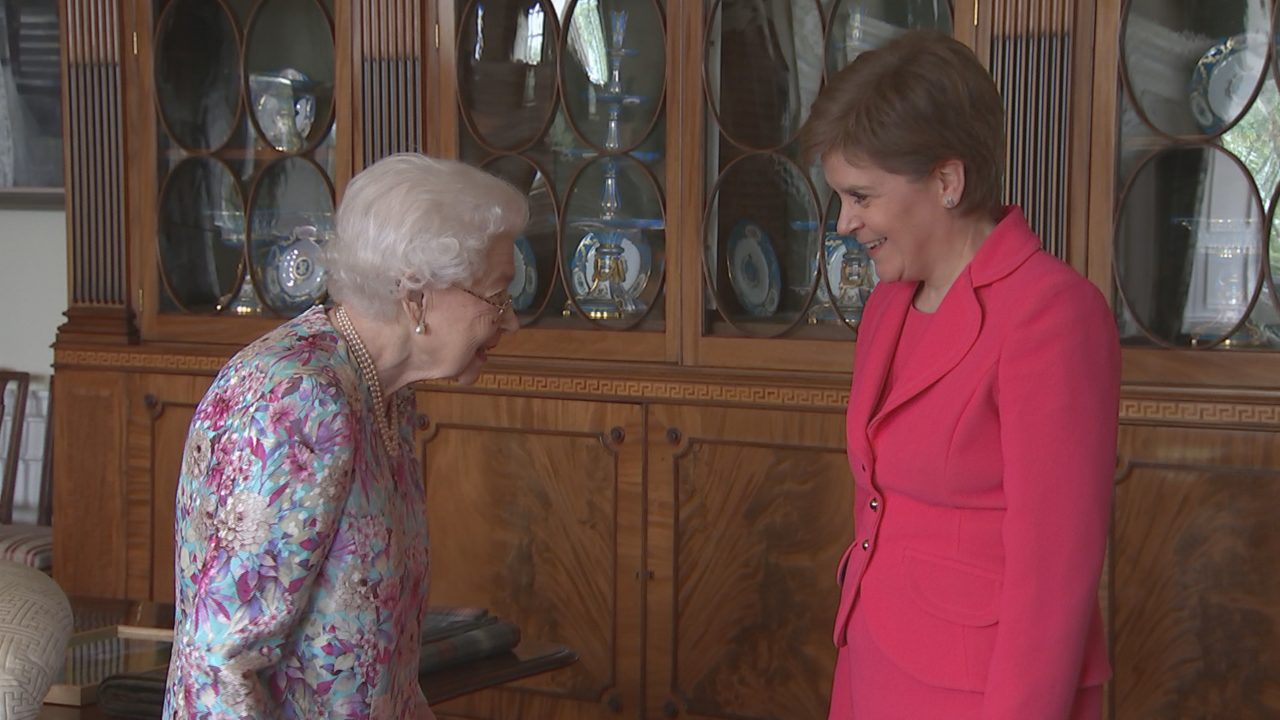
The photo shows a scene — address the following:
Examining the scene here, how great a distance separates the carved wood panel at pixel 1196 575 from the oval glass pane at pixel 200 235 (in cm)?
213

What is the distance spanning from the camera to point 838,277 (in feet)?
9.78

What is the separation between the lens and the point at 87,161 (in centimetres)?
354

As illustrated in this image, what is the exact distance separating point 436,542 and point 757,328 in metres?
0.90

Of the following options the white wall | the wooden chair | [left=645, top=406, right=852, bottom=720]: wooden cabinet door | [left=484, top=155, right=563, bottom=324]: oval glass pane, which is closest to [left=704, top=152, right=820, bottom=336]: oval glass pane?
[left=645, top=406, right=852, bottom=720]: wooden cabinet door

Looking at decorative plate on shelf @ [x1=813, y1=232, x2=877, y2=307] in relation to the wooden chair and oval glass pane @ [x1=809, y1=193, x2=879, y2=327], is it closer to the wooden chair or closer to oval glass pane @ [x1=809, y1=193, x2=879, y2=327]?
oval glass pane @ [x1=809, y1=193, x2=879, y2=327]

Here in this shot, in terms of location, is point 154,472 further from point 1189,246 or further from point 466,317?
point 1189,246

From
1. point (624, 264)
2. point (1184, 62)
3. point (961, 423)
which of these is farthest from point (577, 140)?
point (961, 423)

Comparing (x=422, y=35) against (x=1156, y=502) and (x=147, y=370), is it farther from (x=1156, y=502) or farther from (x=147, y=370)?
(x=1156, y=502)

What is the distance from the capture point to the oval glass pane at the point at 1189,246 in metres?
2.64

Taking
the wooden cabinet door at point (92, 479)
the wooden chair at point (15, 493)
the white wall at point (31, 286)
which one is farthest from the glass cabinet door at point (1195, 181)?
the white wall at point (31, 286)

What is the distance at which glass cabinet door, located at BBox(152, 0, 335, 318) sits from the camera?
3.42 m

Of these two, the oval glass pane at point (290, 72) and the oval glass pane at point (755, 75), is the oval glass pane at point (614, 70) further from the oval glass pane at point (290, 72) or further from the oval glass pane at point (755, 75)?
the oval glass pane at point (290, 72)

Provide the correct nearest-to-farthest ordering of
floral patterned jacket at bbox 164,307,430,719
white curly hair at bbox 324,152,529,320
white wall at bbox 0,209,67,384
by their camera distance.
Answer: floral patterned jacket at bbox 164,307,430,719
white curly hair at bbox 324,152,529,320
white wall at bbox 0,209,67,384

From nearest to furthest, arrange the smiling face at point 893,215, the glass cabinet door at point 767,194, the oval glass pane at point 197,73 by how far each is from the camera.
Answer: the smiling face at point 893,215
the glass cabinet door at point 767,194
the oval glass pane at point 197,73
